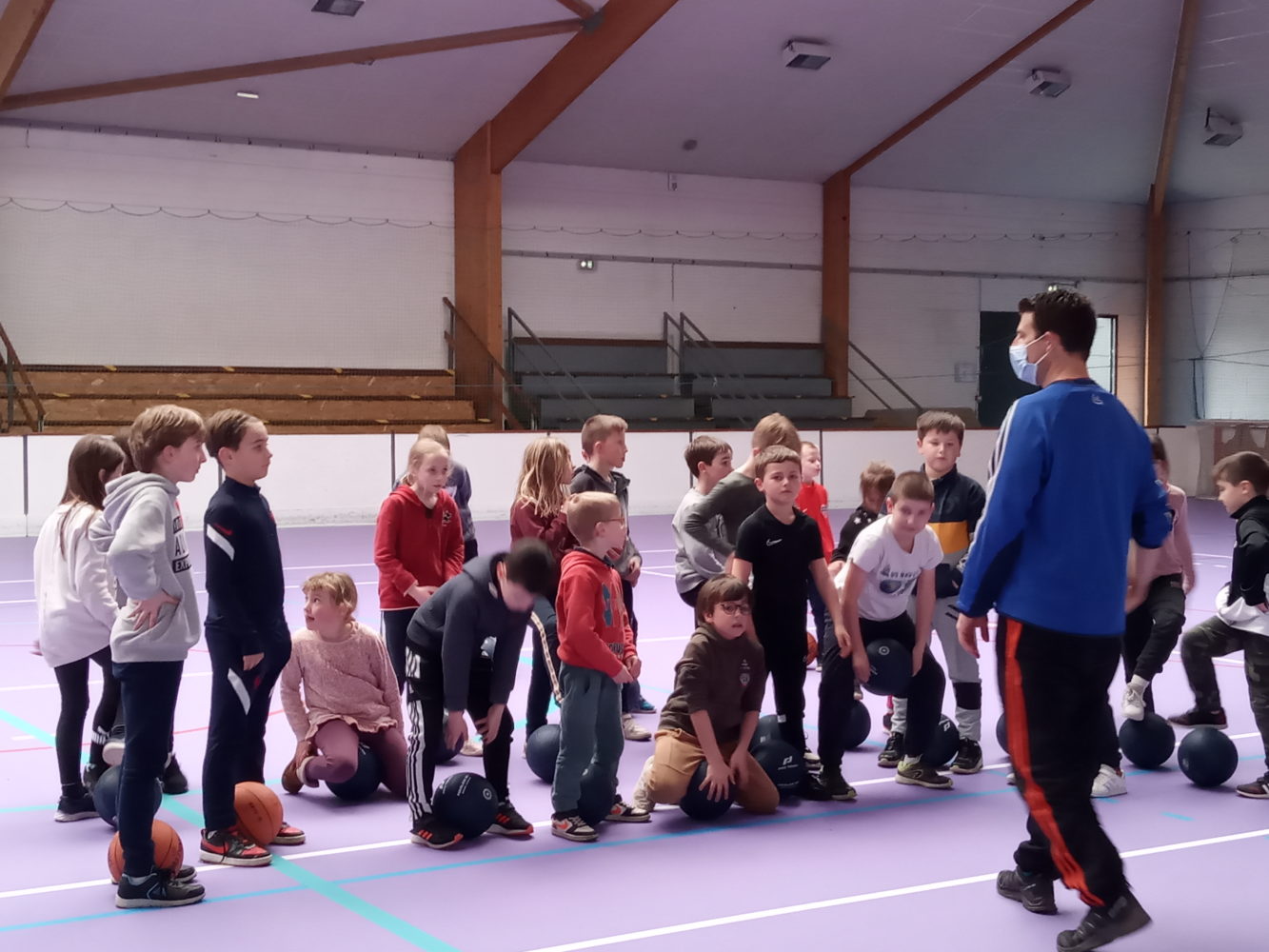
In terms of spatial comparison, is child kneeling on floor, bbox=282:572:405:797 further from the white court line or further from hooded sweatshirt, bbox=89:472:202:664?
the white court line

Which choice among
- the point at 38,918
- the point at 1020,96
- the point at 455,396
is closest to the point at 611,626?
the point at 38,918

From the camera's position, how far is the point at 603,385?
23359 mm

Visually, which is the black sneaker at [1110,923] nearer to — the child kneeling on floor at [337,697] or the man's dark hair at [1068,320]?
the man's dark hair at [1068,320]

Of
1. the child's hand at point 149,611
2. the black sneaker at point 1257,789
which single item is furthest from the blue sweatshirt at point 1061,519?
the child's hand at point 149,611

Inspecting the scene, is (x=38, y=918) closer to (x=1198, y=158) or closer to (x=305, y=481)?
(x=305, y=481)

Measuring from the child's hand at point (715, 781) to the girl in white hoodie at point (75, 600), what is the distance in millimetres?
2400

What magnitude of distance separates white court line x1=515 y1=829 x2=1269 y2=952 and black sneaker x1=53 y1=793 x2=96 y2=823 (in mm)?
2386

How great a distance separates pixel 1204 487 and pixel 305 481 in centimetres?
1596

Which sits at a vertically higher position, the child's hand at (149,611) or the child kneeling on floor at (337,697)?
the child's hand at (149,611)

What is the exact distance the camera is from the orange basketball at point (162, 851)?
14.5 feet

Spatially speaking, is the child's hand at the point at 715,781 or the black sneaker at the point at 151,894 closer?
the black sneaker at the point at 151,894

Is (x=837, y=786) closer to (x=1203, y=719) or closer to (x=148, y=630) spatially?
(x=1203, y=719)

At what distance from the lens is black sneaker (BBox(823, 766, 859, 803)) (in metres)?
5.66

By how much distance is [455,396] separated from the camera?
22.2 meters
